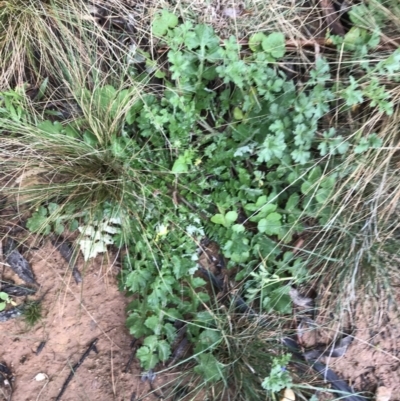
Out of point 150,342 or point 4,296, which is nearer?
point 150,342

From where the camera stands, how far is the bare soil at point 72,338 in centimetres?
191

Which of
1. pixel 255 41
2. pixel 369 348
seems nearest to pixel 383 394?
pixel 369 348

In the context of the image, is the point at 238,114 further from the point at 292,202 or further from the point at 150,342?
the point at 150,342

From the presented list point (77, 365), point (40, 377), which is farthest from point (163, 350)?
point (40, 377)

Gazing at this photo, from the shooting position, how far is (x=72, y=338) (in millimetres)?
1940

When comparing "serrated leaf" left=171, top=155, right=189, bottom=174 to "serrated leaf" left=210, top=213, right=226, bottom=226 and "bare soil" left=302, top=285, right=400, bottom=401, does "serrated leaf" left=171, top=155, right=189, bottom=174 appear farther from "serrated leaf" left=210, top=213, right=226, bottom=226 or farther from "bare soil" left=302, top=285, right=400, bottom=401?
"bare soil" left=302, top=285, right=400, bottom=401

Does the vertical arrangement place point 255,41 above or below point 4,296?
above

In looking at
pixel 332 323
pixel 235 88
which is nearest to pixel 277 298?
pixel 332 323

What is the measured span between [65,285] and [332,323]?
3.17ft

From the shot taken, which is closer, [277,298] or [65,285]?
[277,298]

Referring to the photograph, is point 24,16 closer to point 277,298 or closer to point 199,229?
point 199,229

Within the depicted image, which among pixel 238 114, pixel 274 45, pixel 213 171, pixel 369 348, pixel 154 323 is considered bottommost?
pixel 369 348

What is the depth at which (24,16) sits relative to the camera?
197cm

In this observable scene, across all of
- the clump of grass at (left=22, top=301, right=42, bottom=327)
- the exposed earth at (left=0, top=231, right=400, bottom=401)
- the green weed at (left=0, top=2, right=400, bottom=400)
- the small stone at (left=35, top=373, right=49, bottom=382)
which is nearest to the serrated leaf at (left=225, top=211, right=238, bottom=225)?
the green weed at (left=0, top=2, right=400, bottom=400)
